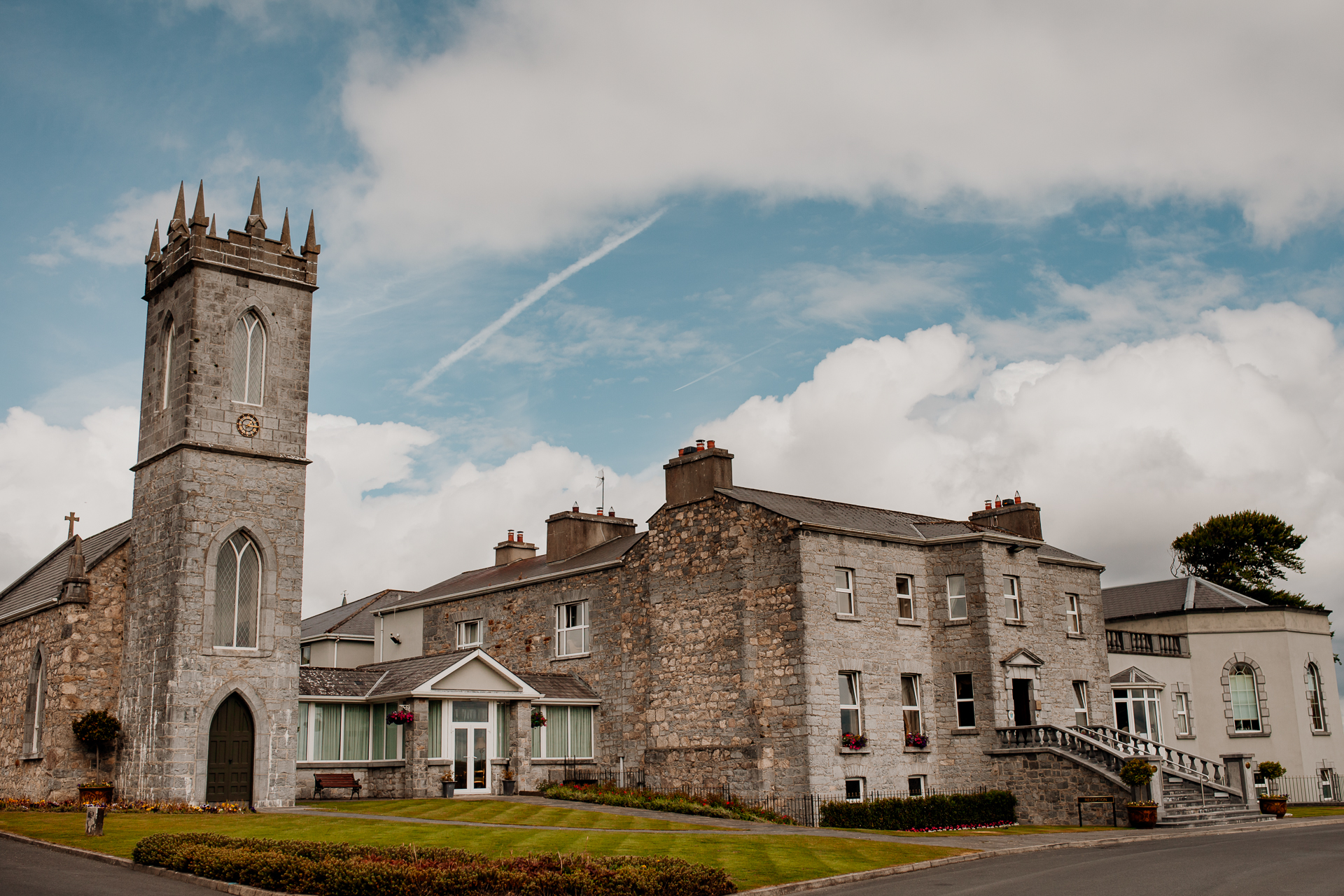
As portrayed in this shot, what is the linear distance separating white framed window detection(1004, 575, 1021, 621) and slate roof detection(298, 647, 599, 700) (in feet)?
43.8

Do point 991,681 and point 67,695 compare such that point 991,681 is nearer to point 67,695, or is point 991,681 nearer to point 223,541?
point 223,541

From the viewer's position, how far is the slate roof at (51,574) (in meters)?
30.2

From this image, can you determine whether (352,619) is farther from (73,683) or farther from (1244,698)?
(1244,698)

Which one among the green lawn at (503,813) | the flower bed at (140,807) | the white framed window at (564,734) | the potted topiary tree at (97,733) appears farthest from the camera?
the white framed window at (564,734)

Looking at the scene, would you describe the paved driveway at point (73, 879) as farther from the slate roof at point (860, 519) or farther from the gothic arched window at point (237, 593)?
the slate roof at point (860, 519)

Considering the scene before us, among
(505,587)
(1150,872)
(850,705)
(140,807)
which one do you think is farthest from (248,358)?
(1150,872)

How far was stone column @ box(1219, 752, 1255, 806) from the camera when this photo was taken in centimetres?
3144

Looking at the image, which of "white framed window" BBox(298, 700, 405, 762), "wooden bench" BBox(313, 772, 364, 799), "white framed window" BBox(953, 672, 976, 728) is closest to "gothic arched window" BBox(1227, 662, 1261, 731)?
"white framed window" BBox(953, 672, 976, 728)

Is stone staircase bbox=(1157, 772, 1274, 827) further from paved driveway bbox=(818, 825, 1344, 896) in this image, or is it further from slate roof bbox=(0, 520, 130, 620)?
slate roof bbox=(0, 520, 130, 620)

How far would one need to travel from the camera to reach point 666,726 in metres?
34.1

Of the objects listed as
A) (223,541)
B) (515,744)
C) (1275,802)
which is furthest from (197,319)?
(1275,802)

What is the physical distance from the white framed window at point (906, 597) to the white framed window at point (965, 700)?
2.25m

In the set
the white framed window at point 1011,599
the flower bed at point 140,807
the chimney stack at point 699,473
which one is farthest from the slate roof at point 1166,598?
the flower bed at point 140,807

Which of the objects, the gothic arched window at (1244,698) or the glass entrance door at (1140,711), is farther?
the gothic arched window at (1244,698)
